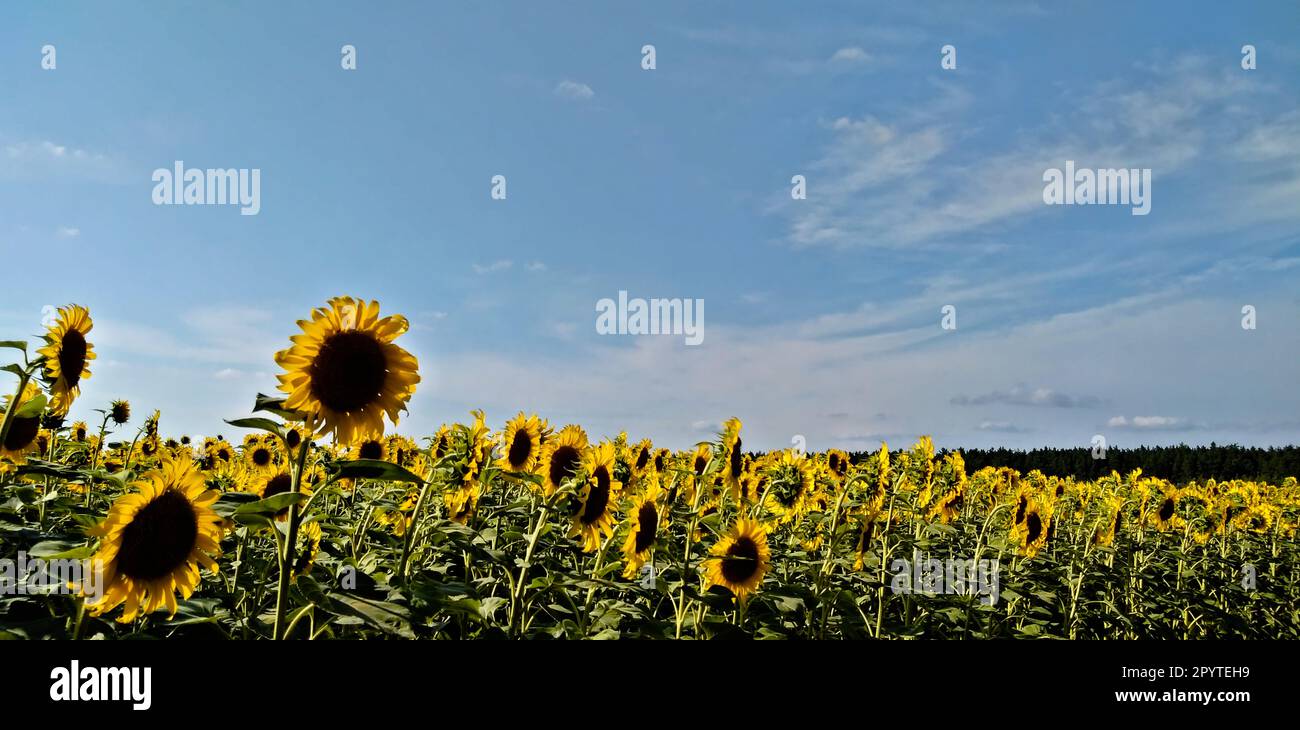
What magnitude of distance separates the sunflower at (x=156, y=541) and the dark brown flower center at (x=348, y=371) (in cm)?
64

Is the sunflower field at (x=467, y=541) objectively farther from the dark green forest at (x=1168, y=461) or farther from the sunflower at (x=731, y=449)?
the dark green forest at (x=1168, y=461)

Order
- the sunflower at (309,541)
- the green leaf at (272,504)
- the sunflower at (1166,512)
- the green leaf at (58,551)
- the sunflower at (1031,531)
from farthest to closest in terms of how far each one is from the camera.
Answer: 1. the sunflower at (1166,512)
2. the sunflower at (1031,531)
3. the sunflower at (309,541)
4. the green leaf at (58,551)
5. the green leaf at (272,504)

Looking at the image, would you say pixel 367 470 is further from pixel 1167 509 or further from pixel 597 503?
pixel 1167 509

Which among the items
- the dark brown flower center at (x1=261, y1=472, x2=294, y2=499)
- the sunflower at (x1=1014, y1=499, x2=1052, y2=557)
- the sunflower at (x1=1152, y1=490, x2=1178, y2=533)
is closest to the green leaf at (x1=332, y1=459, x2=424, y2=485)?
the dark brown flower center at (x1=261, y1=472, x2=294, y2=499)

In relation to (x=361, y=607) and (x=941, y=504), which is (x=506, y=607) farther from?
(x=941, y=504)

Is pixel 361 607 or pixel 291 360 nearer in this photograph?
pixel 361 607

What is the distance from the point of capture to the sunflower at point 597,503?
5.39 meters

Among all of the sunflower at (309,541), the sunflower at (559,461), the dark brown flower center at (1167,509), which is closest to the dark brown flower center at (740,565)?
the sunflower at (559,461)
